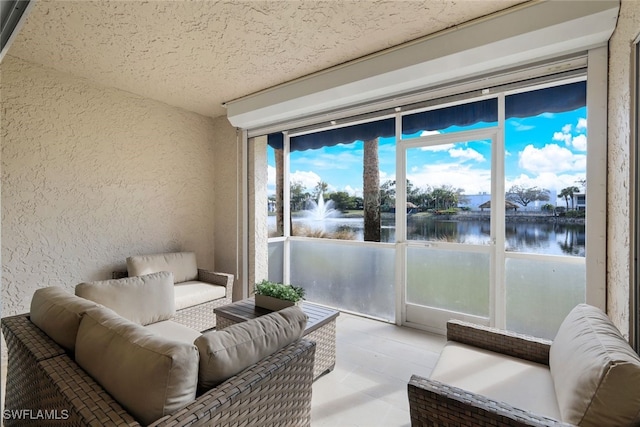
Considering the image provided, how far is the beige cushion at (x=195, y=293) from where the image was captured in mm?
2854

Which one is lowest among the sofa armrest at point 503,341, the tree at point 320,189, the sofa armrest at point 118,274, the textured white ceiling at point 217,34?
the sofa armrest at point 503,341

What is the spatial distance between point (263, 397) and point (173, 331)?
1.19 m

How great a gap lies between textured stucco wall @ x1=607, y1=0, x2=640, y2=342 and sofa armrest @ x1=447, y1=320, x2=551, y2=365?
1.55ft

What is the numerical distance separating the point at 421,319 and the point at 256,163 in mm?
2806

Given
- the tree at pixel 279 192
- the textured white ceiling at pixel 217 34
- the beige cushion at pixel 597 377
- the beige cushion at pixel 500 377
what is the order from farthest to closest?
the tree at pixel 279 192
the textured white ceiling at pixel 217 34
the beige cushion at pixel 500 377
the beige cushion at pixel 597 377

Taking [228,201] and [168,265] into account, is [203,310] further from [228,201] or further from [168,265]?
[228,201]

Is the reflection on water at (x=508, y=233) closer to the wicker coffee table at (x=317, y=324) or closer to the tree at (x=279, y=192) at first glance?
the tree at (x=279, y=192)

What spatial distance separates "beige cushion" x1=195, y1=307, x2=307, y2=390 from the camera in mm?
1111

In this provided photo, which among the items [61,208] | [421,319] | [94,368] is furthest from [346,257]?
[61,208]

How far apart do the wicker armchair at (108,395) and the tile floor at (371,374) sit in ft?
1.41

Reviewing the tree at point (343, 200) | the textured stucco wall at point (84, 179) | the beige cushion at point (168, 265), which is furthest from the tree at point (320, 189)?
the beige cushion at point (168, 265)

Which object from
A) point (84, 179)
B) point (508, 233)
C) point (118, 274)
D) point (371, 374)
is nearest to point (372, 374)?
point (371, 374)

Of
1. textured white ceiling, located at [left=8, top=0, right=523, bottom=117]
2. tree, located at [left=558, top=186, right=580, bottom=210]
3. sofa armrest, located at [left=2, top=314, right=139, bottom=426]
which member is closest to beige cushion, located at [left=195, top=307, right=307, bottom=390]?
sofa armrest, located at [left=2, top=314, right=139, bottom=426]

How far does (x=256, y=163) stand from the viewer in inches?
154
